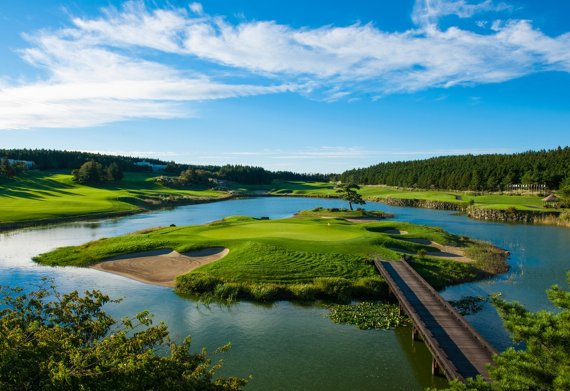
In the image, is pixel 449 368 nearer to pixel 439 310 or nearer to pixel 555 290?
pixel 439 310

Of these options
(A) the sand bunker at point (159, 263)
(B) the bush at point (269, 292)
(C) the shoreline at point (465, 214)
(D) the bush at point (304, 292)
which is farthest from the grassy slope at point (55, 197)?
(D) the bush at point (304, 292)

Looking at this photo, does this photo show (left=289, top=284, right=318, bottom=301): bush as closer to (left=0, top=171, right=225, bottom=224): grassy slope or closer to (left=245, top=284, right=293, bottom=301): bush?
(left=245, top=284, right=293, bottom=301): bush

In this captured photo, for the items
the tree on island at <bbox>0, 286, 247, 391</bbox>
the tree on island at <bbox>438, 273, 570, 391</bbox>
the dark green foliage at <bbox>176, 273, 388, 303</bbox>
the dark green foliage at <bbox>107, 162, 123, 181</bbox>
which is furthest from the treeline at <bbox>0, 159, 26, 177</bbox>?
the tree on island at <bbox>438, 273, 570, 391</bbox>

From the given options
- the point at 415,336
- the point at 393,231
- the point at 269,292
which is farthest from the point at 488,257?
the point at 269,292

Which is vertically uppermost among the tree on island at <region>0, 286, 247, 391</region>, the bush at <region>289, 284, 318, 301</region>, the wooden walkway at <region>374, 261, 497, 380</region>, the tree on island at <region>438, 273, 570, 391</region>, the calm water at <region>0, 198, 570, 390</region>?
the tree on island at <region>438, 273, 570, 391</region>

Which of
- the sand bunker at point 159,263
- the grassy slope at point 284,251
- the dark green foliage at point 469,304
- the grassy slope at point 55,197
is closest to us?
the dark green foliage at point 469,304

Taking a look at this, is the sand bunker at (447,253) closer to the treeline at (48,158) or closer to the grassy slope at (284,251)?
the grassy slope at (284,251)
